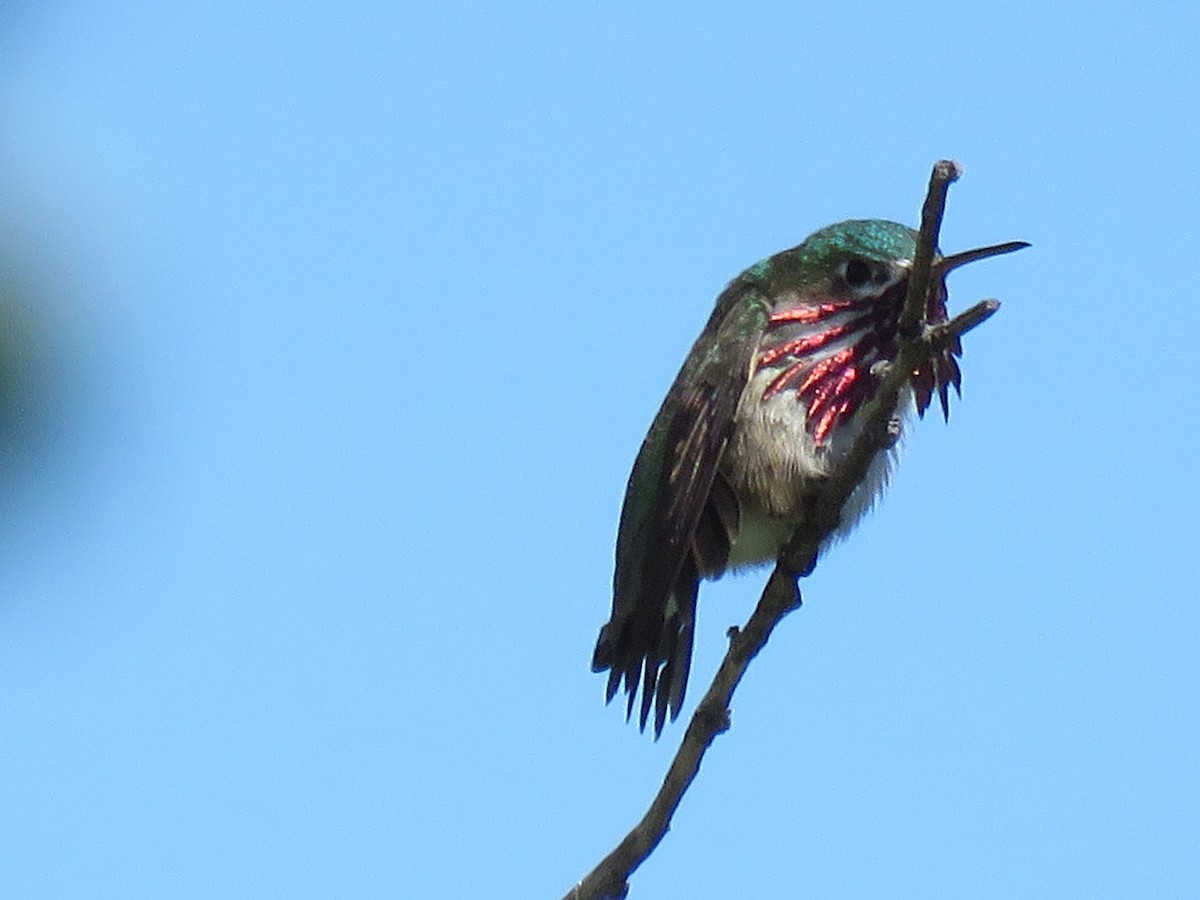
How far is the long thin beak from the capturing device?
229 inches

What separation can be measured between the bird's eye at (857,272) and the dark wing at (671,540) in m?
0.55

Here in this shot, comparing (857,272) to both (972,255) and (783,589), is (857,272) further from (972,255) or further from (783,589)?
(783,589)

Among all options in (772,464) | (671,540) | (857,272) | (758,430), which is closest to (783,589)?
(671,540)

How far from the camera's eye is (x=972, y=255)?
592 cm

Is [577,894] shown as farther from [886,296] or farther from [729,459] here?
[886,296]

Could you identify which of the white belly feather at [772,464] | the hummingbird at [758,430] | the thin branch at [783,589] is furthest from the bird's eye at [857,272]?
the thin branch at [783,589]

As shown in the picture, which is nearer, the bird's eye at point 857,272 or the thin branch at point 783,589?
the thin branch at point 783,589

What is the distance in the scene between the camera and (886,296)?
6.50 m

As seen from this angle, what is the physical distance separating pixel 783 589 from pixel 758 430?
111cm

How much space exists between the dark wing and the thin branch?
524 mm

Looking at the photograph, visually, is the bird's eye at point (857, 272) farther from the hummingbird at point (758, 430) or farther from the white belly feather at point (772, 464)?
the white belly feather at point (772, 464)

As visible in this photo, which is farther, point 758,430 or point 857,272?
point 857,272

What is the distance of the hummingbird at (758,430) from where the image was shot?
591cm

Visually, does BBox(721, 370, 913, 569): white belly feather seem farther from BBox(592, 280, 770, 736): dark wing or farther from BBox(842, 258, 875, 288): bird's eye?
BBox(842, 258, 875, 288): bird's eye
